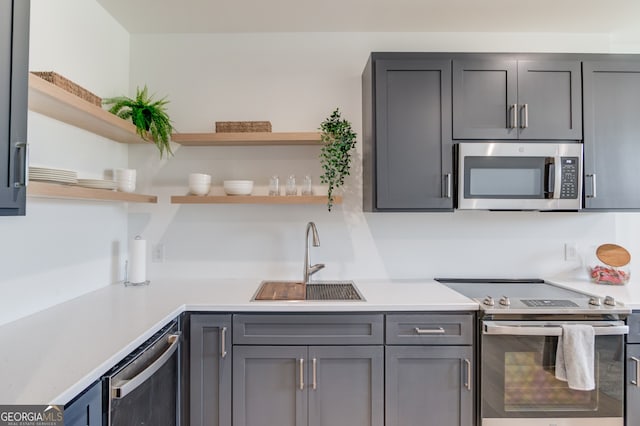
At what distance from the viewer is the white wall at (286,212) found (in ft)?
7.91

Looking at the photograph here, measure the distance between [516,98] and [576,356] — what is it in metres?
1.44

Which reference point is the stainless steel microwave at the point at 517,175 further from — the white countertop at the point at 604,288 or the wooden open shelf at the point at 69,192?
the wooden open shelf at the point at 69,192

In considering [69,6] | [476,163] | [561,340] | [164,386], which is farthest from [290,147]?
[561,340]

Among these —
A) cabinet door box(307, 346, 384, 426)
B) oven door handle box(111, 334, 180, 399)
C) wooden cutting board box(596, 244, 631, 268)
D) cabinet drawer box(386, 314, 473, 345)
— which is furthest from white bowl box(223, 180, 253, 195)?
wooden cutting board box(596, 244, 631, 268)

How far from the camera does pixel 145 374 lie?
1247 millimetres

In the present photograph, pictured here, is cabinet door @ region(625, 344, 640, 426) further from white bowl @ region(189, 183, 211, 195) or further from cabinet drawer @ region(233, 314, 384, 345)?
white bowl @ region(189, 183, 211, 195)

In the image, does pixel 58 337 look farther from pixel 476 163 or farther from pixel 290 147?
pixel 476 163

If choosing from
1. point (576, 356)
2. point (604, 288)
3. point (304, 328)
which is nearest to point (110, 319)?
point (304, 328)

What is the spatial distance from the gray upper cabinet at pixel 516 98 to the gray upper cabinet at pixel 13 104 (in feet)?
6.58

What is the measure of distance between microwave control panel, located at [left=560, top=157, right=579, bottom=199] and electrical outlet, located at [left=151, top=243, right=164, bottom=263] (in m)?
2.59

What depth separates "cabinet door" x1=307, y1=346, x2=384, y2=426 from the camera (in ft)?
5.70

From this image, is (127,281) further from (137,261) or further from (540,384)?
(540,384)

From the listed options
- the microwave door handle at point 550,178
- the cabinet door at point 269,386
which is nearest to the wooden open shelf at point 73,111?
the cabinet door at point 269,386

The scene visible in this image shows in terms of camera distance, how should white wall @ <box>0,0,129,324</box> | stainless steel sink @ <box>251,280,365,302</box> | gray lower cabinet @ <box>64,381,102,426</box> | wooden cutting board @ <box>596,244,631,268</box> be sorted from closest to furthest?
gray lower cabinet @ <box>64,381,102,426</box>
white wall @ <box>0,0,129,324</box>
stainless steel sink @ <box>251,280,365,302</box>
wooden cutting board @ <box>596,244,631,268</box>
